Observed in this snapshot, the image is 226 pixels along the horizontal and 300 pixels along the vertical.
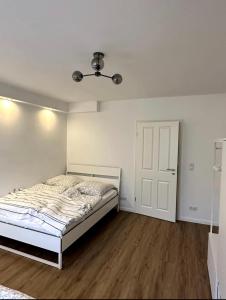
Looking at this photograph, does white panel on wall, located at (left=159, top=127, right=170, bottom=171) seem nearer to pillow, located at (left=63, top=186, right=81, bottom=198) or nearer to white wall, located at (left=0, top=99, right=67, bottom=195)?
pillow, located at (left=63, top=186, right=81, bottom=198)

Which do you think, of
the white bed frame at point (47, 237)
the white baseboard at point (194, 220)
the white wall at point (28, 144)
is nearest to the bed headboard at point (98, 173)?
the white wall at point (28, 144)

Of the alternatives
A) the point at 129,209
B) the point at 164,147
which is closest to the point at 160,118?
the point at 164,147

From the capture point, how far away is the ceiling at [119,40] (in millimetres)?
1307

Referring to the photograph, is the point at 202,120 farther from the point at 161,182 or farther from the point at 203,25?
the point at 203,25

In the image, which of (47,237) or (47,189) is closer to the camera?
(47,237)

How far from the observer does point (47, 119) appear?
13.3 ft

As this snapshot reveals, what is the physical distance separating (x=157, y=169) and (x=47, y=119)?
255cm

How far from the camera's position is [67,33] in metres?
1.61

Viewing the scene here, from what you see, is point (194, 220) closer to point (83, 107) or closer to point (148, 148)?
point (148, 148)

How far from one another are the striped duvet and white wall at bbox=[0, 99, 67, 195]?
1.92ft

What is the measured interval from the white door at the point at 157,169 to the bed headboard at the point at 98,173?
19.8 inches

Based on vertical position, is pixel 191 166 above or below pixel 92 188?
above

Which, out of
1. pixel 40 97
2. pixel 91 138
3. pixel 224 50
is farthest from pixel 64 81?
pixel 224 50

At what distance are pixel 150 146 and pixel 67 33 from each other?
2.63m
